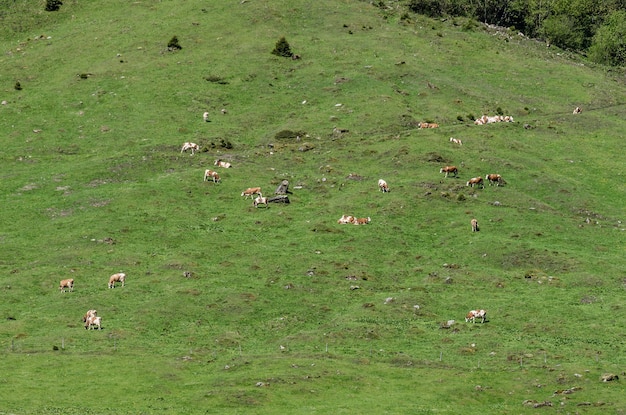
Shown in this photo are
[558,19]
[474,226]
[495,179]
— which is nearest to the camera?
[474,226]

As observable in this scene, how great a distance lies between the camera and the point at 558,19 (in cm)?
15512

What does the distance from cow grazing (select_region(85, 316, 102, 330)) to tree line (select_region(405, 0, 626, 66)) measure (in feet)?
303

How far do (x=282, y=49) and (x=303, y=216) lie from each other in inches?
1606

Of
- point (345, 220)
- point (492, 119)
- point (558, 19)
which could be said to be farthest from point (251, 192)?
point (558, 19)

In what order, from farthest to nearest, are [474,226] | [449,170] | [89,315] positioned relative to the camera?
[449,170]
[474,226]
[89,315]

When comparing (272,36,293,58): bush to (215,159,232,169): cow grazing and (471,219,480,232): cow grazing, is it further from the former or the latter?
(471,219,480,232): cow grazing

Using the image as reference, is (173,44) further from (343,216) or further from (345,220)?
(345,220)

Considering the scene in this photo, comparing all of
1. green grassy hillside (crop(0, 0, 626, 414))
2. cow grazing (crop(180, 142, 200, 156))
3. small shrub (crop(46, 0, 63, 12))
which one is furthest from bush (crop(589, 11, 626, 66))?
small shrub (crop(46, 0, 63, 12))

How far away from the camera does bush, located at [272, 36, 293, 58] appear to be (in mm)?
122562

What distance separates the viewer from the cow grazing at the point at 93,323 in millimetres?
64688

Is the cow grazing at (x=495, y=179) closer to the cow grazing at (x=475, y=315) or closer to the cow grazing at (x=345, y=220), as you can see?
the cow grazing at (x=345, y=220)

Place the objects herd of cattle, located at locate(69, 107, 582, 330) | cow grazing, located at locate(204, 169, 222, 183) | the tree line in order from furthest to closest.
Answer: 1. the tree line
2. cow grazing, located at locate(204, 169, 222, 183)
3. herd of cattle, located at locate(69, 107, 582, 330)

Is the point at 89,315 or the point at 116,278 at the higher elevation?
the point at 89,315

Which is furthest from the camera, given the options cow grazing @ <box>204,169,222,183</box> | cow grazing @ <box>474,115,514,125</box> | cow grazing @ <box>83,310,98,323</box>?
cow grazing @ <box>474,115,514,125</box>
